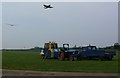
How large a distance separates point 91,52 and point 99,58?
1.08 meters

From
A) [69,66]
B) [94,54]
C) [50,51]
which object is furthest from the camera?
[50,51]

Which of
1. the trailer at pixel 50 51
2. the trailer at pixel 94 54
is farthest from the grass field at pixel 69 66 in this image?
the trailer at pixel 50 51

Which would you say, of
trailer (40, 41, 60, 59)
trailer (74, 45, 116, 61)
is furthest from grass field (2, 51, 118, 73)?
trailer (40, 41, 60, 59)

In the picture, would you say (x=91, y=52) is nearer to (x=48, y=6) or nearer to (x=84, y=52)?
(x=84, y=52)

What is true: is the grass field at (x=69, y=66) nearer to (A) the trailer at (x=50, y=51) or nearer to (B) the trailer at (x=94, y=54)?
(B) the trailer at (x=94, y=54)

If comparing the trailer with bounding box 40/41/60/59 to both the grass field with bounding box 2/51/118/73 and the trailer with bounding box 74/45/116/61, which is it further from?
the grass field with bounding box 2/51/118/73

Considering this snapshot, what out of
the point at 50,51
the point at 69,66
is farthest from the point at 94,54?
the point at 69,66

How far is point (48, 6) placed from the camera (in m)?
25.7

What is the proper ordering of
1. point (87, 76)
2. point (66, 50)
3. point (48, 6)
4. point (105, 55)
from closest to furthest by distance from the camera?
point (87, 76), point (48, 6), point (105, 55), point (66, 50)

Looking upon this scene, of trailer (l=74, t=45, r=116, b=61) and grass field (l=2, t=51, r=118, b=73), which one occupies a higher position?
trailer (l=74, t=45, r=116, b=61)

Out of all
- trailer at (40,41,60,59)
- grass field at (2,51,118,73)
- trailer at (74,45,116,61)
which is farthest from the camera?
trailer at (40,41,60,59)

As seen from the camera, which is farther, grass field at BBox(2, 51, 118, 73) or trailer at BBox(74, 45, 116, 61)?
trailer at BBox(74, 45, 116, 61)

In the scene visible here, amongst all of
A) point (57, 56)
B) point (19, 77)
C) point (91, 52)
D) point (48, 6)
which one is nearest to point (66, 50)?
point (57, 56)

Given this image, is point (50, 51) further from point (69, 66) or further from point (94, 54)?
point (69, 66)
